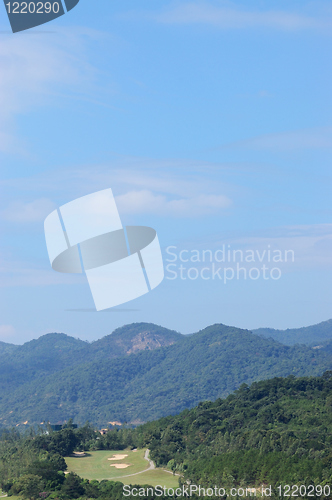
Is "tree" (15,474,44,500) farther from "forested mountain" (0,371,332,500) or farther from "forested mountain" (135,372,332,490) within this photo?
"forested mountain" (135,372,332,490)

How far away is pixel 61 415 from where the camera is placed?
146 metres

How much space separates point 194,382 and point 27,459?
4847 inches

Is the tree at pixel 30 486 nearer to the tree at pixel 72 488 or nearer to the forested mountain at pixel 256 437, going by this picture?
the tree at pixel 72 488

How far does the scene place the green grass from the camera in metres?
36.8

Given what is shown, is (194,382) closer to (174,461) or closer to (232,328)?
(232,328)

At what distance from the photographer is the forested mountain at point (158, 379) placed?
145125 millimetres

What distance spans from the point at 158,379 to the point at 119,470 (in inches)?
5450

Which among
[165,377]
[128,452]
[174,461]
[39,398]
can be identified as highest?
[174,461]

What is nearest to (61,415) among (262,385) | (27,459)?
(262,385)

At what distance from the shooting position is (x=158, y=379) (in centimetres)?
17725

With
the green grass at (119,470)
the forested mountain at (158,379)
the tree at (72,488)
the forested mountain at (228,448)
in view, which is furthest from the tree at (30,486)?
the forested mountain at (158,379)

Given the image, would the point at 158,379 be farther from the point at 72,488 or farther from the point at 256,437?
the point at 72,488

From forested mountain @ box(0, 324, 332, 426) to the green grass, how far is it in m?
89.5

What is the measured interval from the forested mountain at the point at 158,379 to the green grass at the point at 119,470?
89.5 metres
